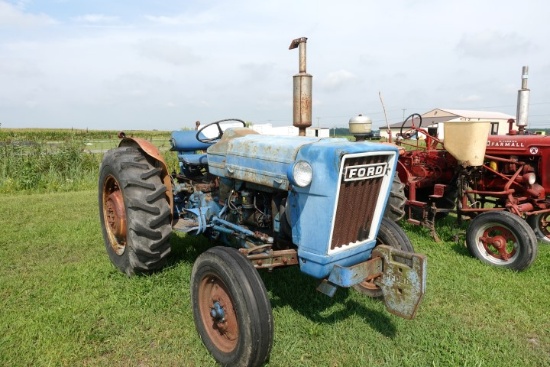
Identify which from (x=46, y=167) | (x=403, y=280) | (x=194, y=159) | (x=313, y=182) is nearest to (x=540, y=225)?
(x=403, y=280)

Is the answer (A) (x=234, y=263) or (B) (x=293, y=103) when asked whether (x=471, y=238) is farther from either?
(A) (x=234, y=263)

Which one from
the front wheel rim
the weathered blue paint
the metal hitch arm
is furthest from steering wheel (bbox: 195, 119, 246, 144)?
the front wheel rim

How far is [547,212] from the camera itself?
16.0 feet

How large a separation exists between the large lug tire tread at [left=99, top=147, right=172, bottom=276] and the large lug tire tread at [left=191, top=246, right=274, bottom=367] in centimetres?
89

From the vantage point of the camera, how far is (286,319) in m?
2.96

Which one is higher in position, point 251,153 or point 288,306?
point 251,153

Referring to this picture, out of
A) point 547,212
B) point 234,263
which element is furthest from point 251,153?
point 547,212

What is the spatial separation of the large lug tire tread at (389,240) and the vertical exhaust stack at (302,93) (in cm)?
114

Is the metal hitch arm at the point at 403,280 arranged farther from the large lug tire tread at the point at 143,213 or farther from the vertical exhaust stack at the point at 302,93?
the large lug tire tread at the point at 143,213

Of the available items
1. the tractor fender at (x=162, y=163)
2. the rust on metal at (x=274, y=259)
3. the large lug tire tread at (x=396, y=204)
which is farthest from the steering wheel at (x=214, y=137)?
the large lug tire tread at (x=396, y=204)

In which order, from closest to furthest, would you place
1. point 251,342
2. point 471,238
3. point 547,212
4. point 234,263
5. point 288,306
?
point 251,342
point 234,263
point 288,306
point 471,238
point 547,212

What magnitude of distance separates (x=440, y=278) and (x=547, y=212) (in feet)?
6.91

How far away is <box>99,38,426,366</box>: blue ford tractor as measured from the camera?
7.68 feet

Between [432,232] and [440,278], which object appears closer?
[440,278]
